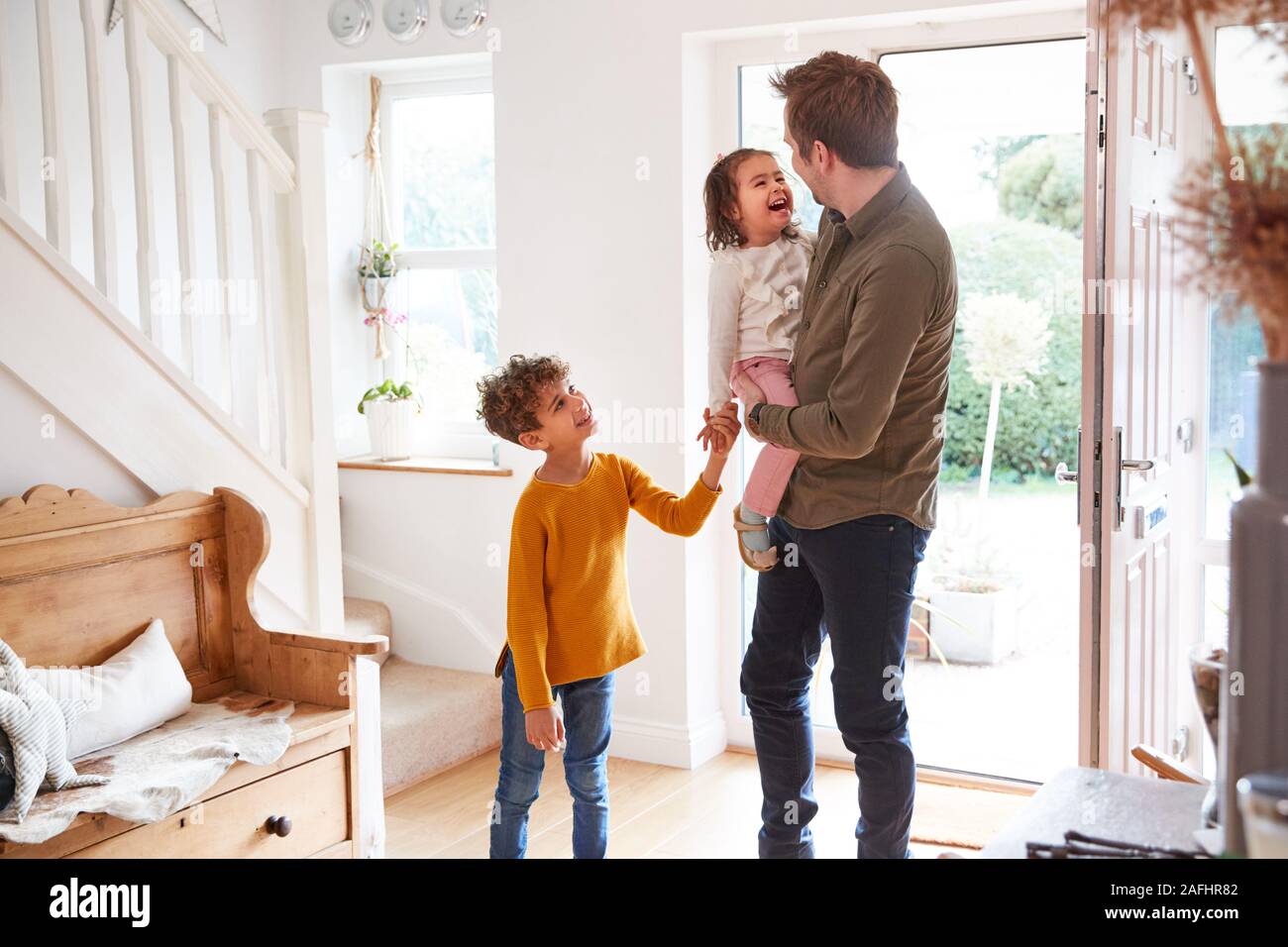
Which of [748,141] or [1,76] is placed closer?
[1,76]

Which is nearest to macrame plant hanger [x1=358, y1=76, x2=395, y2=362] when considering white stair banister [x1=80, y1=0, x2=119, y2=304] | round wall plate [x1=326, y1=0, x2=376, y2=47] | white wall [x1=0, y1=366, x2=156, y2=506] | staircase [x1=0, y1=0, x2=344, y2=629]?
round wall plate [x1=326, y1=0, x2=376, y2=47]

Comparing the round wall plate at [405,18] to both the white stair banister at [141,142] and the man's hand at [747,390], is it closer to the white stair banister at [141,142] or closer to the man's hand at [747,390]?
the white stair banister at [141,142]

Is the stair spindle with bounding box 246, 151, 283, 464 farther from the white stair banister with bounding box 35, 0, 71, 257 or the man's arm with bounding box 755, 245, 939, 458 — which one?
the man's arm with bounding box 755, 245, 939, 458

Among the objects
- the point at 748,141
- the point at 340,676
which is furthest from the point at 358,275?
the point at 340,676

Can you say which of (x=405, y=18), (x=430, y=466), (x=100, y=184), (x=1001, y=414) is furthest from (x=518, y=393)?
(x=1001, y=414)

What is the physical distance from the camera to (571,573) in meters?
2.33

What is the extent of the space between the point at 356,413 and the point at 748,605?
1.66m

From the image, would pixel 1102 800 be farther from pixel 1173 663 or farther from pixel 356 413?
pixel 356 413

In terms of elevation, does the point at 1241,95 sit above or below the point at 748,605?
above

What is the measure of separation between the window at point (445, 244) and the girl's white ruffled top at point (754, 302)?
2.21 metres

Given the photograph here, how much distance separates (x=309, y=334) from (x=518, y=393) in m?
1.02

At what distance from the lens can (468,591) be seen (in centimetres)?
414

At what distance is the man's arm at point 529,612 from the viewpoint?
2.25 meters

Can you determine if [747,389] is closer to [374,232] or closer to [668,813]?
[668,813]
